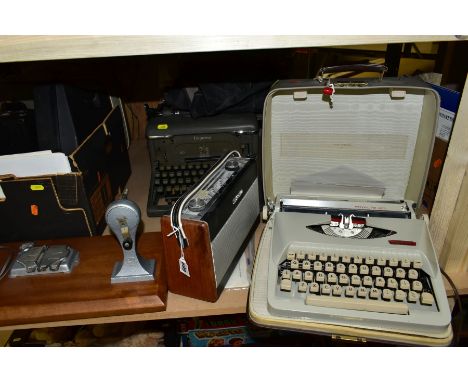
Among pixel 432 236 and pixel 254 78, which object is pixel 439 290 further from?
pixel 254 78

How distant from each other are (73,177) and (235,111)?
0.52 metres

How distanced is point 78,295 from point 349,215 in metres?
0.63

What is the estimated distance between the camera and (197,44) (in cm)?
66

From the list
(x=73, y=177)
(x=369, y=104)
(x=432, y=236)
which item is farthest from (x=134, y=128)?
(x=432, y=236)

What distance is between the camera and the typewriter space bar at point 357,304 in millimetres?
711

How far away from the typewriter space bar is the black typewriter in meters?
0.48

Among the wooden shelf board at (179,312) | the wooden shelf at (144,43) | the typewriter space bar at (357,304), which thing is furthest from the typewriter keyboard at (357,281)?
the wooden shelf at (144,43)

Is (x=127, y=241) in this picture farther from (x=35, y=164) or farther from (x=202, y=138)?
(x=202, y=138)

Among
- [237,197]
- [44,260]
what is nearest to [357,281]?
[237,197]

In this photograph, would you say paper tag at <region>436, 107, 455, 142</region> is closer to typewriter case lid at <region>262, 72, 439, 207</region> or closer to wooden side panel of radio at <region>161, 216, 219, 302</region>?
typewriter case lid at <region>262, 72, 439, 207</region>

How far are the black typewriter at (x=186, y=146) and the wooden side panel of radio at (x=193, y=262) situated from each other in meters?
0.29

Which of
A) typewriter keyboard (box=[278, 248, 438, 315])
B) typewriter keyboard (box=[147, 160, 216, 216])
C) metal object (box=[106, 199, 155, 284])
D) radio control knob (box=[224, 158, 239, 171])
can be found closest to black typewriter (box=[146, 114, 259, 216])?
typewriter keyboard (box=[147, 160, 216, 216])

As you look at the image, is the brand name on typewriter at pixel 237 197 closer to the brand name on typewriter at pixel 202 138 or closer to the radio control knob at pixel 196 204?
the radio control knob at pixel 196 204

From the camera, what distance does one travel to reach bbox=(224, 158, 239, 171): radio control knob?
36.1 inches
